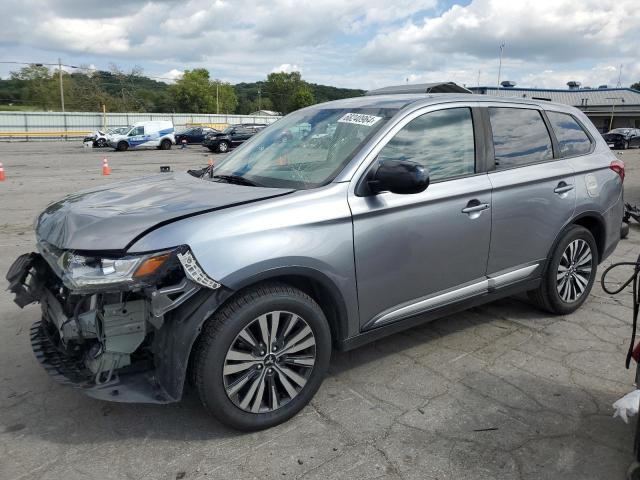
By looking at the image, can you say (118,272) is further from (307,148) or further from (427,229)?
(427,229)

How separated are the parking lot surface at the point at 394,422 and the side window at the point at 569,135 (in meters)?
1.50

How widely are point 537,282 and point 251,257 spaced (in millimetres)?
2592

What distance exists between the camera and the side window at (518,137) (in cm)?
388

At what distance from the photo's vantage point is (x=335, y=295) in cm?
301

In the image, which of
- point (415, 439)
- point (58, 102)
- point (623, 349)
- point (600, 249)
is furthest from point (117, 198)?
point (58, 102)

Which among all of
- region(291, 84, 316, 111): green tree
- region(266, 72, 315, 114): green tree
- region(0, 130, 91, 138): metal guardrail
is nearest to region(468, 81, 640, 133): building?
region(0, 130, 91, 138): metal guardrail

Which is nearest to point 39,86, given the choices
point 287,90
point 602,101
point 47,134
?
point 47,134

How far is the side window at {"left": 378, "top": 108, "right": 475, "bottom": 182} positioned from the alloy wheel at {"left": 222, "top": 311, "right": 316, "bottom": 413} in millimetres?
1170

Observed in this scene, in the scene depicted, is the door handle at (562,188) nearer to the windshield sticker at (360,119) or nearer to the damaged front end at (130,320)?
the windshield sticker at (360,119)

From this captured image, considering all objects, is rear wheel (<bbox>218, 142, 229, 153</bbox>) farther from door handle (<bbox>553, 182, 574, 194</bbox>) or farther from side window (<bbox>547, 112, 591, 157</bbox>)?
door handle (<bbox>553, 182, 574, 194</bbox>)

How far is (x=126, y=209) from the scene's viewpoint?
2949 millimetres

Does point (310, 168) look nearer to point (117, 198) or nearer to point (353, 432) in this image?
point (117, 198)

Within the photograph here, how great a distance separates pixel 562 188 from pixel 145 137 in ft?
104

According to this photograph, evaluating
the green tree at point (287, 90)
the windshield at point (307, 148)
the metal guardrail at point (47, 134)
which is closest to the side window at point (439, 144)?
the windshield at point (307, 148)
